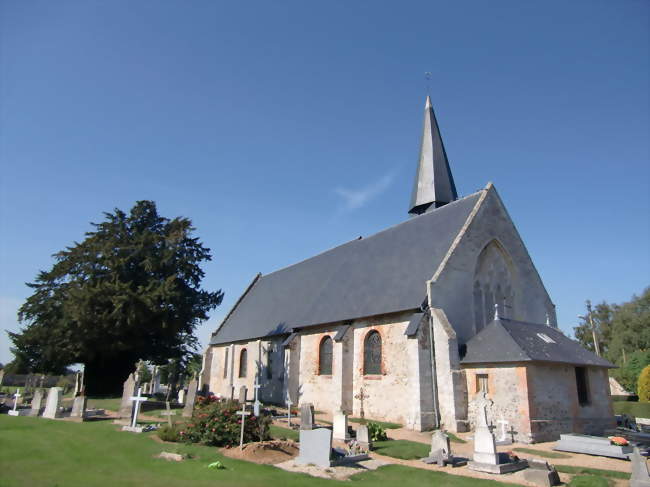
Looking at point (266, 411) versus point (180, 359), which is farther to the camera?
point (180, 359)

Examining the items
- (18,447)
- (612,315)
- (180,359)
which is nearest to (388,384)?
(18,447)

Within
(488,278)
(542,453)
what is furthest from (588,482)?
(488,278)

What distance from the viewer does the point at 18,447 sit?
36.4ft

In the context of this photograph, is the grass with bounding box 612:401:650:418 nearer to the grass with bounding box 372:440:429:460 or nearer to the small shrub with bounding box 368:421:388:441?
the grass with bounding box 372:440:429:460

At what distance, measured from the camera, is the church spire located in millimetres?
28094

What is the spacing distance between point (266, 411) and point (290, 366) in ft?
14.1

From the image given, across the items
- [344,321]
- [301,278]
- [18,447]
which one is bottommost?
[18,447]

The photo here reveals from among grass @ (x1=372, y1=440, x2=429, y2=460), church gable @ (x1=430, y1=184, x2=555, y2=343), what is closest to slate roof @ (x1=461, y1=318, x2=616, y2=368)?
church gable @ (x1=430, y1=184, x2=555, y2=343)

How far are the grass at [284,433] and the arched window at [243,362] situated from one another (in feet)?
45.2

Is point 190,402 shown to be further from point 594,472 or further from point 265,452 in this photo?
point 594,472

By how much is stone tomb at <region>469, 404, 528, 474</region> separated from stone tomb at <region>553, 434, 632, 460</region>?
9.32 feet

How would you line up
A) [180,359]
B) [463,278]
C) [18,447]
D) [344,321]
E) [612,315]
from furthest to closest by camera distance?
[612,315]
[180,359]
[344,321]
[463,278]
[18,447]

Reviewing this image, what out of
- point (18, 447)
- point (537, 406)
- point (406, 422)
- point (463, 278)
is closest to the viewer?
point (18, 447)

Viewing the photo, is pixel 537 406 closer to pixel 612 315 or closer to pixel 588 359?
pixel 588 359
